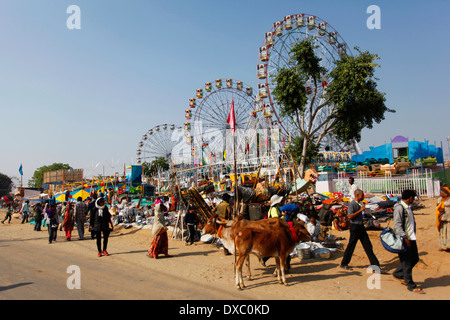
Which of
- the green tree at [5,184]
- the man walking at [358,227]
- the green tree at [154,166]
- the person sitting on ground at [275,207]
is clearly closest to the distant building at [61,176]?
the green tree at [154,166]

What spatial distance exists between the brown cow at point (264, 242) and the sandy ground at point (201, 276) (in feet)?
1.39

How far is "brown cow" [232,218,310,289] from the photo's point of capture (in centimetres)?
608

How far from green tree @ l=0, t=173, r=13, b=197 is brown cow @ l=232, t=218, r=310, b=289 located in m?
85.2

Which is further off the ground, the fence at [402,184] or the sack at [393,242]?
the fence at [402,184]

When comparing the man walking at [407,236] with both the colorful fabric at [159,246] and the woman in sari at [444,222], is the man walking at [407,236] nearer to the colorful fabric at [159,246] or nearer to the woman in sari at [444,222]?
the woman in sari at [444,222]

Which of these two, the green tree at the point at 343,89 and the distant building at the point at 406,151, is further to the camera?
the distant building at the point at 406,151

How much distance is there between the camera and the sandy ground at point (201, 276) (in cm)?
561

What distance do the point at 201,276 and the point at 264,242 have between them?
1763 millimetres

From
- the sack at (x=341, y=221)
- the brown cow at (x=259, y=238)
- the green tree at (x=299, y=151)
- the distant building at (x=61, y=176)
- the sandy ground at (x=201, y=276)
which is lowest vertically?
the sandy ground at (x=201, y=276)

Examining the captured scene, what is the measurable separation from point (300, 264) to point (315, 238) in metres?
1.52

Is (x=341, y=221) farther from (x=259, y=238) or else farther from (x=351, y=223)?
(x=259, y=238)

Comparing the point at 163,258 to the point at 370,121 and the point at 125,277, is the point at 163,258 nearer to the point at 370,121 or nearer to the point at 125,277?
the point at 125,277

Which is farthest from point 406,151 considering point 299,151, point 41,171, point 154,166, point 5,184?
point 41,171

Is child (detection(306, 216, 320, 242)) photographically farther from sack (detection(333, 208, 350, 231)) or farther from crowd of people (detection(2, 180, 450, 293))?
sack (detection(333, 208, 350, 231))
